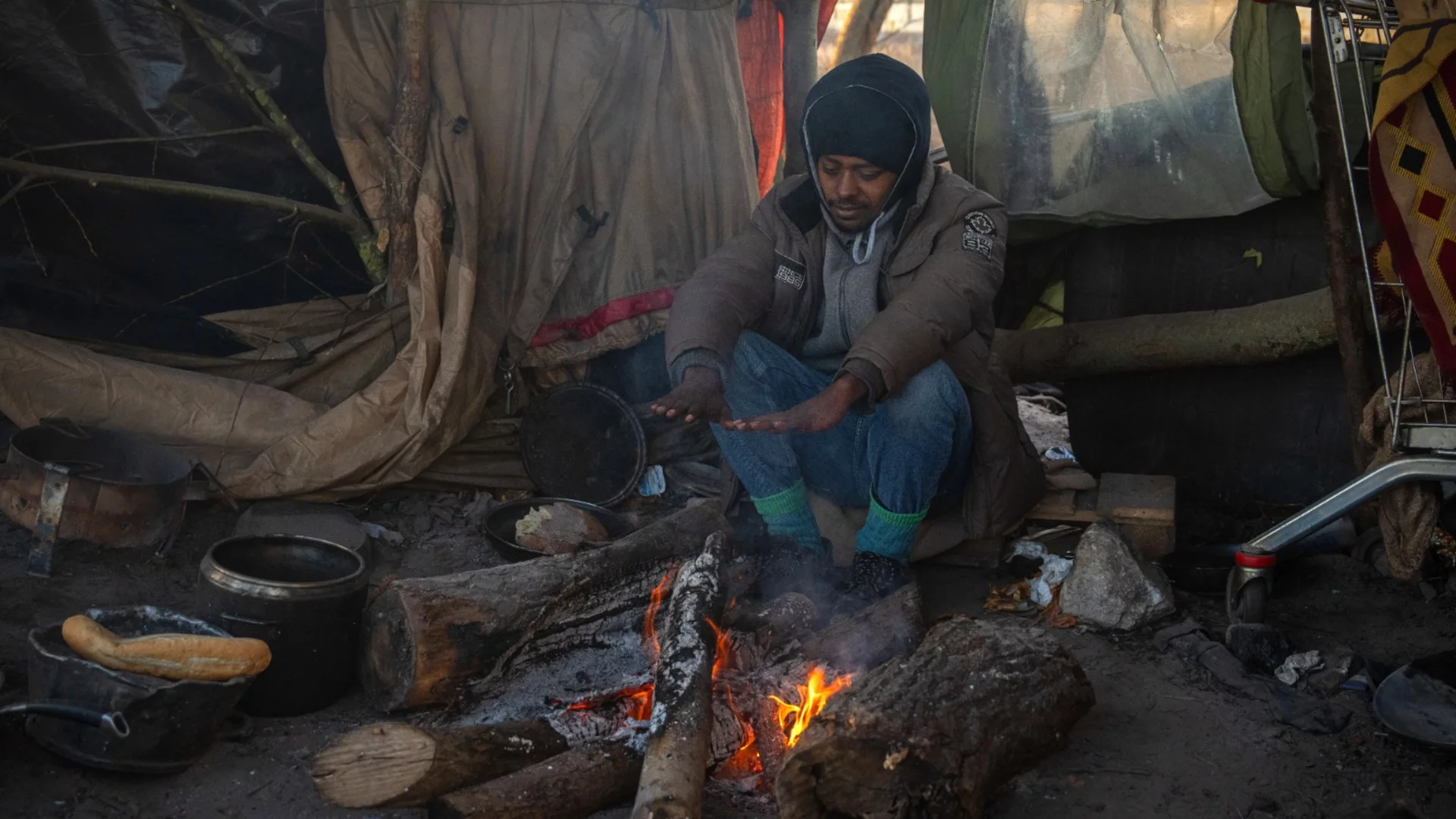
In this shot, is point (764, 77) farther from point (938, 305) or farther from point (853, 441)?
point (938, 305)

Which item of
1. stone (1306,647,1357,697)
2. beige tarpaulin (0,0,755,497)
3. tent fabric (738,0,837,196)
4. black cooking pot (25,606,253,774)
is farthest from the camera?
tent fabric (738,0,837,196)

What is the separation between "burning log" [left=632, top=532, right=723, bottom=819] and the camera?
2412mm

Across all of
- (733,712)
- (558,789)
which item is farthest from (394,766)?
(733,712)

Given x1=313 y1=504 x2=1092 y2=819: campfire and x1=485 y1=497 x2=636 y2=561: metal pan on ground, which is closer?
x1=313 y1=504 x2=1092 y2=819: campfire

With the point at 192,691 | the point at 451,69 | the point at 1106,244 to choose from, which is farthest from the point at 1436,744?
the point at 451,69

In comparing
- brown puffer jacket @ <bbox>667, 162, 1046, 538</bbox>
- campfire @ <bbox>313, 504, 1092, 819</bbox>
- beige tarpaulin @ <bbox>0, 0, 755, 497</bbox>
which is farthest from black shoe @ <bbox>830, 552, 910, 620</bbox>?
beige tarpaulin @ <bbox>0, 0, 755, 497</bbox>

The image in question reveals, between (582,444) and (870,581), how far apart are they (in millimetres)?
1513

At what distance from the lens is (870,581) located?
12.5ft

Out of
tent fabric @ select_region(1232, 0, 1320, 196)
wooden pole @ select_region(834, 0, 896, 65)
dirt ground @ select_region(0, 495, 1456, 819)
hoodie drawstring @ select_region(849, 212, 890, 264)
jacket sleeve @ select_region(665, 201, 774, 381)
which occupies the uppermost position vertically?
wooden pole @ select_region(834, 0, 896, 65)

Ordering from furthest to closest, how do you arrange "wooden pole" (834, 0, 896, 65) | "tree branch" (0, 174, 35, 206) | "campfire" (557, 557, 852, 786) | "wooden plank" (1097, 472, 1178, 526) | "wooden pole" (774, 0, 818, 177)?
"wooden pole" (834, 0, 896, 65) → "wooden pole" (774, 0, 818, 177) → "wooden plank" (1097, 472, 1178, 526) → "tree branch" (0, 174, 35, 206) → "campfire" (557, 557, 852, 786)

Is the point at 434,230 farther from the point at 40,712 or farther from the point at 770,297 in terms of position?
the point at 40,712

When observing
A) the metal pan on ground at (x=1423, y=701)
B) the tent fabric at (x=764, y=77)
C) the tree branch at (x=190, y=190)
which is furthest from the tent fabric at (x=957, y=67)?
the metal pan on ground at (x=1423, y=701)

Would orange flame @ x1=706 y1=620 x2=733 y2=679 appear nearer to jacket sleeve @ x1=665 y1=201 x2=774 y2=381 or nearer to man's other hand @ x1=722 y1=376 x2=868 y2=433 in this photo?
man's other hand @ x1=722 y1=376 x2=868 y2=433

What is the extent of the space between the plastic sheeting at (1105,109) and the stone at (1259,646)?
1685 mm
